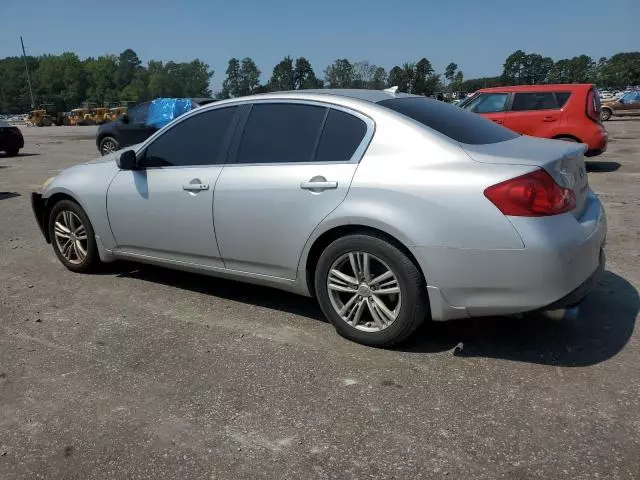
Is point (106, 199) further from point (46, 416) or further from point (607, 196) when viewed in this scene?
point (607, 196)

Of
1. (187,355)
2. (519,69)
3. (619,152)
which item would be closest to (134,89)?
(519,69)

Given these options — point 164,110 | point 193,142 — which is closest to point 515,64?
point 164,110

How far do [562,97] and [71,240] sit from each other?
9.52 meters

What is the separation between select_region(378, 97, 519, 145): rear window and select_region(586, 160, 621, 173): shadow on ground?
8341 millimetres

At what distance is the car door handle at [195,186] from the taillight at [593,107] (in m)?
9.28

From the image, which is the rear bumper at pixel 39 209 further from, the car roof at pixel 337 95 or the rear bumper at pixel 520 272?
the rear bumper at pixel 520 272

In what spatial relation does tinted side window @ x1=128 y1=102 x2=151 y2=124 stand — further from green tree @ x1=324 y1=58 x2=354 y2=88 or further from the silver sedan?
green tree @ x1=324 y1=58 x2=354 y2=88

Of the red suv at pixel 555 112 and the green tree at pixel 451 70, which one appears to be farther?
the green tree at pixel 451 70

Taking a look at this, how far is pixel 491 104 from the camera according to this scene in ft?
38.9

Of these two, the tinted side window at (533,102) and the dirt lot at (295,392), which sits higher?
the tinted side window at (533,102)

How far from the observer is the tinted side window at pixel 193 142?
420 centimetres

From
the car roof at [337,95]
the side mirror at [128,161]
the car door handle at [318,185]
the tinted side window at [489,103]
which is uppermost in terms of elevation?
the car roof at [337,95]

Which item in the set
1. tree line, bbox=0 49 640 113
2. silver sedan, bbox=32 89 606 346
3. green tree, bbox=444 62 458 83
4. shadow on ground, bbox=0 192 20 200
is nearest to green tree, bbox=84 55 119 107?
tree line, bbox=0 49 640 113

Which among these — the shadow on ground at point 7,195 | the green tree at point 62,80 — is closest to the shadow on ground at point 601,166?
the shadow on ground at point 7,195
